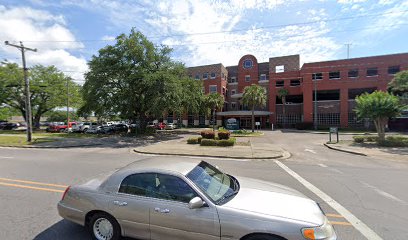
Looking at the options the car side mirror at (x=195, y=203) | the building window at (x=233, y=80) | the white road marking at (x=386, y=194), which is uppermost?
the building window at (x=233, y=80)

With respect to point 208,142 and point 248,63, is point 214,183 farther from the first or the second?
point 248,63

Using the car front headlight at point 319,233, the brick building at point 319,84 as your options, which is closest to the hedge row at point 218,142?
the car front headlight at point 319,233

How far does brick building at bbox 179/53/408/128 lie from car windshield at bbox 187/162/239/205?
4122cm

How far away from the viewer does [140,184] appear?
366 centimetres

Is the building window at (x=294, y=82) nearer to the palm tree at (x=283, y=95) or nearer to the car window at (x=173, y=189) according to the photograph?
the palm tree at (x=283, y=95)

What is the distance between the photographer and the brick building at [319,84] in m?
39.4

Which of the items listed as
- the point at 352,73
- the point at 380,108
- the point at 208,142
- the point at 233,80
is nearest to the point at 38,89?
the point at 208,142

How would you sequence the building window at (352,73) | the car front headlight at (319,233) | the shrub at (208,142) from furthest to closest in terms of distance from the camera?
the building window at (352,73)
the shrub at (208,142)
the car front headlight at (319,233)

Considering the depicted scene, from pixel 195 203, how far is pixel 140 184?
42.2 inches

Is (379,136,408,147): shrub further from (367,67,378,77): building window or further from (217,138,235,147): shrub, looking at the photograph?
(367,67,378,77): building window

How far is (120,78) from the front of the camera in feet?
89.1

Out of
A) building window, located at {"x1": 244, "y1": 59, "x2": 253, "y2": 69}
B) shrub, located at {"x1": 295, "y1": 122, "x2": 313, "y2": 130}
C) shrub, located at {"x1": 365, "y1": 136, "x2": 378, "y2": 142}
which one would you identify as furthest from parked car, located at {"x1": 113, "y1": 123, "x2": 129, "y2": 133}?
building window, located at {"x1": 244, "y1": 59, "x2": 253, "y2": 69}

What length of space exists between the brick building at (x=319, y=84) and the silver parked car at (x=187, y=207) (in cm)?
4156

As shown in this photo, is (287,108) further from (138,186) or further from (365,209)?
(138,186)
